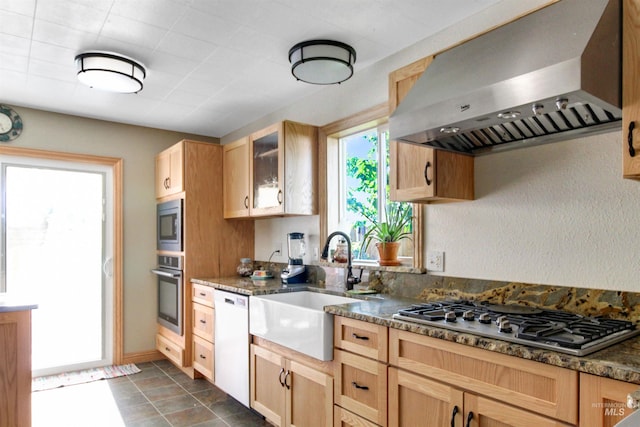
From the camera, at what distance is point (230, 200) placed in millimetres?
3805

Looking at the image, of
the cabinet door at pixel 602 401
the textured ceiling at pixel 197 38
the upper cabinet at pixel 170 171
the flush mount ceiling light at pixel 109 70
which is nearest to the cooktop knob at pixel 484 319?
the cabinet door at pixel 602 401

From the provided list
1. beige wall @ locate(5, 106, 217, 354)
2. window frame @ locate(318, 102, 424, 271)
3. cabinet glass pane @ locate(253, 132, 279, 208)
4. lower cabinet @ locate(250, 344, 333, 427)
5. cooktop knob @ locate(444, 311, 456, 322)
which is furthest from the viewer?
beige wall @ locate(5, 106, 217, 354)

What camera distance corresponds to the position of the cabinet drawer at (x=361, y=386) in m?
1.78

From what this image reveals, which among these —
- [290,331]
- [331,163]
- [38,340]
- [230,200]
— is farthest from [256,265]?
[38,340]

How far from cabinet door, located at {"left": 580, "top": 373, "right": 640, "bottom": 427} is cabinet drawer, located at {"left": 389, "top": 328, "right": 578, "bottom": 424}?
0.9 inches

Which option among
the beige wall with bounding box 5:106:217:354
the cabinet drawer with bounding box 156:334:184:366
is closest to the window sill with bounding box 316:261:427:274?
the cabinet drawer with bounding box 156:334:184:366

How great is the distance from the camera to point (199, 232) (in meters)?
3.75

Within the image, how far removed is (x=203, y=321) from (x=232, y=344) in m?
0.58

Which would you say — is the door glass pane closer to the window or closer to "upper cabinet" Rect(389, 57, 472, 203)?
the window

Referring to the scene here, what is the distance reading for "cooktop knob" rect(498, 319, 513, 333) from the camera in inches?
55.4

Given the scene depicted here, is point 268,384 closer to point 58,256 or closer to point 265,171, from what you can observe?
point 265,171

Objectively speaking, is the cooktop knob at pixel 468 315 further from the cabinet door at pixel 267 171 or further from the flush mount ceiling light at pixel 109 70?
the flush mount ceiling light at pixel 109 70

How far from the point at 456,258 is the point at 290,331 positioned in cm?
99

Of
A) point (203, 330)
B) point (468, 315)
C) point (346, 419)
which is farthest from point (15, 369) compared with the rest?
point (468, 315)
